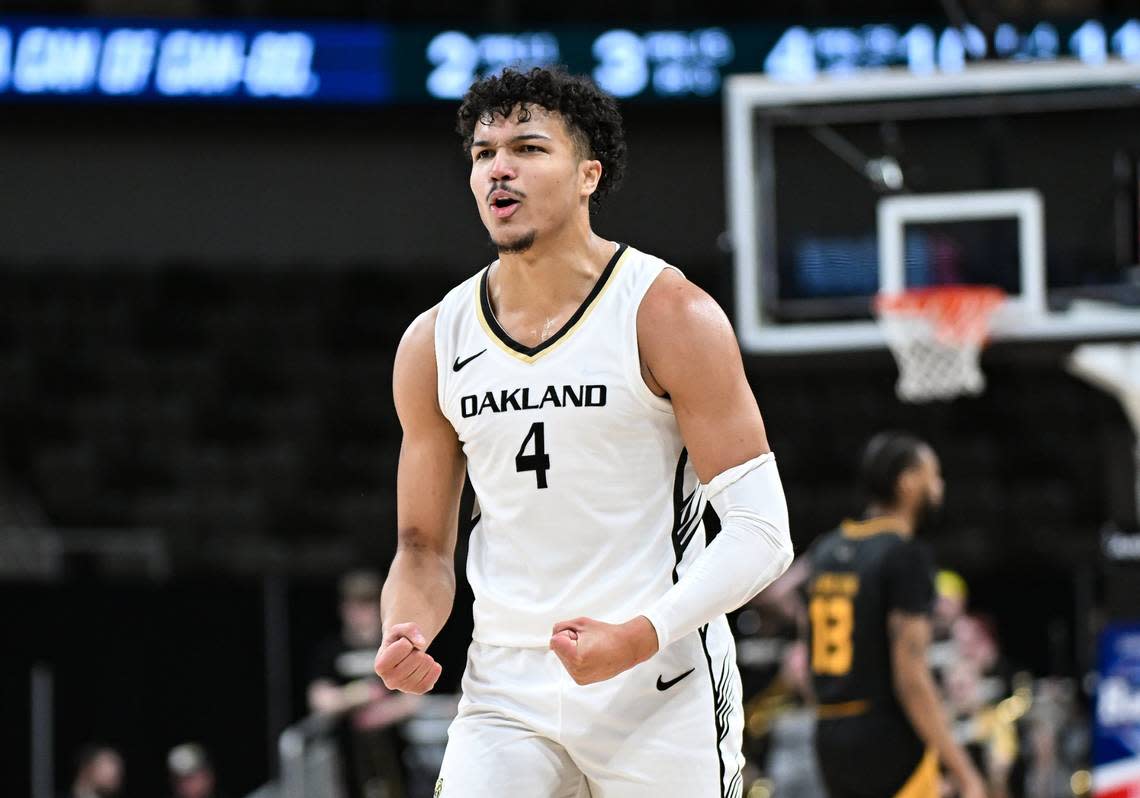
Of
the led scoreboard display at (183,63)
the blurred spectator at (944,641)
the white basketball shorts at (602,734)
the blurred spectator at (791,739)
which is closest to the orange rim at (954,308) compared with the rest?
the blurred spectator at (944,641)

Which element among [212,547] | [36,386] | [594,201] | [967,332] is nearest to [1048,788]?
[967,332]

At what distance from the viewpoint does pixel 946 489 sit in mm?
16875

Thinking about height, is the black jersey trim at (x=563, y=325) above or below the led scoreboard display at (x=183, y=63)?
below

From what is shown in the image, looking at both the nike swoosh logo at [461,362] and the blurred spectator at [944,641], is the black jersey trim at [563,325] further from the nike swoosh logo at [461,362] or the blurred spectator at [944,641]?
the blurred spectator at [944,641]

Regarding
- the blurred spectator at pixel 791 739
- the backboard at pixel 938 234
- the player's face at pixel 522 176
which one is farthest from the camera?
the blurred spectator at pixel 791 739

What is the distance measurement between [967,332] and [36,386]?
10.9m

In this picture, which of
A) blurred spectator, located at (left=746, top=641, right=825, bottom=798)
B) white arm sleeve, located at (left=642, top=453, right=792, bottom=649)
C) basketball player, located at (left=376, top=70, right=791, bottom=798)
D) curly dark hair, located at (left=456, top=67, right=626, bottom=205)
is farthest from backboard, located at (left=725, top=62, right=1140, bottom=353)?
white arm sleeve, located at (left=642, top=453, right=792, bottom=649)

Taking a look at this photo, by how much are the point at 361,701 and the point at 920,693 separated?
452 centimetres

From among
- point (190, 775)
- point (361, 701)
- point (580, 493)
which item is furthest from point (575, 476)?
point (190, 775)

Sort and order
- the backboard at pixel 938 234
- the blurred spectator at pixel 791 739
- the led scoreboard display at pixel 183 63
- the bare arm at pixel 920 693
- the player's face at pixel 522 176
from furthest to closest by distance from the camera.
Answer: the led scoreboard display at pixel 183 63, the blurred spectator at pixel 791 739, the backboard at pixel 938 234, the bare arm at pixel 920 693, the player's face at pixel 522 176

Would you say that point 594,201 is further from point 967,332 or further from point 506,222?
point 967,332

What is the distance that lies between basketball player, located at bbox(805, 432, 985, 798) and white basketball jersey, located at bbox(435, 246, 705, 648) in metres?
3.06

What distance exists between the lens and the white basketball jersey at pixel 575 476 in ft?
12.0

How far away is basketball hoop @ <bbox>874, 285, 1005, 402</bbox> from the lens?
30.1 feet
